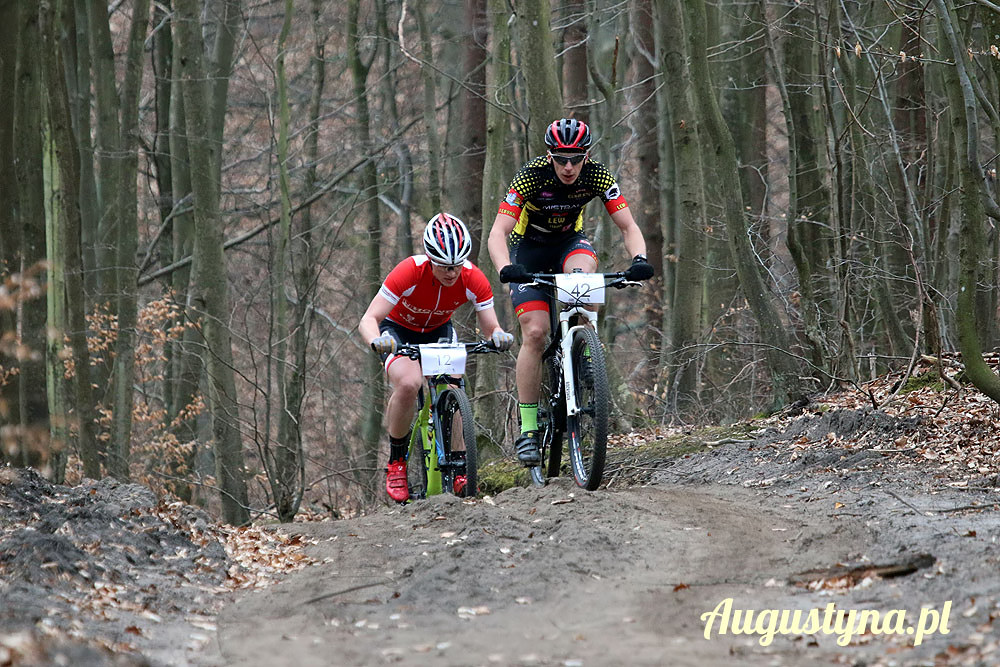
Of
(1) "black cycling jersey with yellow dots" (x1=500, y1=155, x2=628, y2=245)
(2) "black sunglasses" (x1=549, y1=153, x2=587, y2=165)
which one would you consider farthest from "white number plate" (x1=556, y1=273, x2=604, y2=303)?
(2) "black sunglasses" (x1=549, y1=153, x2=587, y2=165)

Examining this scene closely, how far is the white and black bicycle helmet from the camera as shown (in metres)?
7.77

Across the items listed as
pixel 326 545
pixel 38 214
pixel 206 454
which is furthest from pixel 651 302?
pixel 326 545

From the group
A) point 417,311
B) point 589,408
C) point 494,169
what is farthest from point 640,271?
point 494,169

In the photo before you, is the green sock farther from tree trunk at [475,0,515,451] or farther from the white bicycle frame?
tree trunk at [475,0,515,451]

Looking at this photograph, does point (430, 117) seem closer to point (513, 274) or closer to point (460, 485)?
point (460, 485)

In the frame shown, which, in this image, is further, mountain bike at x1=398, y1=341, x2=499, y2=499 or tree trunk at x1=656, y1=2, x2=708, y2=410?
tree trunk at x1=656, y1=2, x2=708, y2=410

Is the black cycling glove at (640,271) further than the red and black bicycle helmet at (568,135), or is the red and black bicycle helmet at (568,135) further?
the red and black bicycle helmet at (568,135)

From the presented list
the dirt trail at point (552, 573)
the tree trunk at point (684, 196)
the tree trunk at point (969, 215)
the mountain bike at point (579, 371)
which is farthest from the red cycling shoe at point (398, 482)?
the tree trunk at point (969, 215)

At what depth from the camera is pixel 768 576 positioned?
5.01 m

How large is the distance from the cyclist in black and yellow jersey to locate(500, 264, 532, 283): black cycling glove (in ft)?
0.10

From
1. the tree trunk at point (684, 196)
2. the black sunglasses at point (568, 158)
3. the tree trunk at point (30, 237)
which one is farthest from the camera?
the tree trunk at point (684, 196)

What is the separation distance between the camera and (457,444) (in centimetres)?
820

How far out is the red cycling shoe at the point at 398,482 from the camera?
8.70 metres

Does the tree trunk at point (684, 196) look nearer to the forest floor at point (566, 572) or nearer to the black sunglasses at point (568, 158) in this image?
the black sunglasses at point (568, 158)
